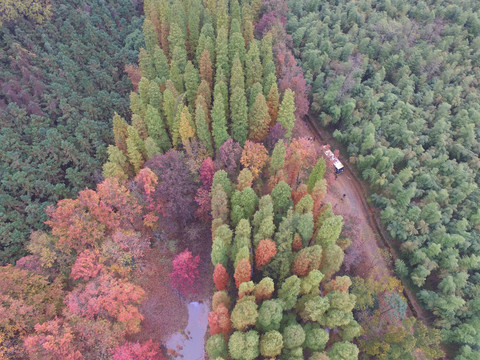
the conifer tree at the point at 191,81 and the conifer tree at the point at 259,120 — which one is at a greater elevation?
the conifer tree at the point at 191,81

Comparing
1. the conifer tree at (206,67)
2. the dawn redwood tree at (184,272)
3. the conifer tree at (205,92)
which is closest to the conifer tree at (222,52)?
the conifer tree at (206,67)

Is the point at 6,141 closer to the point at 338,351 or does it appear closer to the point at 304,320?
the point at 304,320

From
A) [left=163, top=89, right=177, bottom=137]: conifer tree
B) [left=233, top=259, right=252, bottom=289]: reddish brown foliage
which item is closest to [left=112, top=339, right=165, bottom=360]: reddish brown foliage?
[left=233, top=259, right=252, bottom=289]: reddish brown foliage

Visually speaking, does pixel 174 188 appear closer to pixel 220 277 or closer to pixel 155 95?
pixel 220 277

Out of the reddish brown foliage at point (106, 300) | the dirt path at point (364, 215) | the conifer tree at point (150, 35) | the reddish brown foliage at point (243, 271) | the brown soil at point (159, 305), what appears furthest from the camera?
the conifer tree at point (150, 35)

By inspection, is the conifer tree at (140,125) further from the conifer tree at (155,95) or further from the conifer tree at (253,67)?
the conifer tree at (253,67)

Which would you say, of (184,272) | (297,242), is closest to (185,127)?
(184,272)

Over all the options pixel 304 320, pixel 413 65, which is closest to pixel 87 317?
pixel 304 320
